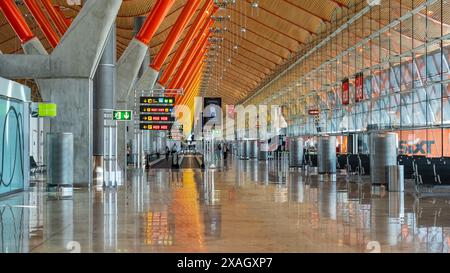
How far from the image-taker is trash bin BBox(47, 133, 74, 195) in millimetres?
19469

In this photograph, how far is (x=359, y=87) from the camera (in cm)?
3619

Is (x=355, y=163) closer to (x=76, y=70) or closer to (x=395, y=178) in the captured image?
(x=395, y=178)

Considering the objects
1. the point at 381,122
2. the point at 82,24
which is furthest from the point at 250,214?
the point at 381,122

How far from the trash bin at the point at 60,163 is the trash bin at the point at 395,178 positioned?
9.49 metres

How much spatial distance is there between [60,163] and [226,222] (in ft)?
27.8

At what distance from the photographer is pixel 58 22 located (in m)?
33.6

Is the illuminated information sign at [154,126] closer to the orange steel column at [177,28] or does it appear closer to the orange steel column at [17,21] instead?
the orange steel column at [177,28]

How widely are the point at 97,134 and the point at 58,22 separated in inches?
306

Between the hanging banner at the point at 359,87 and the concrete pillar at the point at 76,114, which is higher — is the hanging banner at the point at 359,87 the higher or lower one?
the higher one

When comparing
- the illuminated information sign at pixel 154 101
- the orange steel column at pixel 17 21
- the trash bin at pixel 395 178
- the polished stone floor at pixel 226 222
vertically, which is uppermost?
the orange steel column at pixel 17 21

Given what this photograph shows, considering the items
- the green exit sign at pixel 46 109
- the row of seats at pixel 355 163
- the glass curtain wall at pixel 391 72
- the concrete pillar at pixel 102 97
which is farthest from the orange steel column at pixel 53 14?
the glass curtain wall at pixel 391 72

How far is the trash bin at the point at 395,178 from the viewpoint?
20547 mm

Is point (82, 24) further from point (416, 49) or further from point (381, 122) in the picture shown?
point (381, 122)

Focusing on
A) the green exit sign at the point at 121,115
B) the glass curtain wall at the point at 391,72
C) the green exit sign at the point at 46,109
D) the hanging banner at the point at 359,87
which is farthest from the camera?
the hanging banner at the point at 359,87
